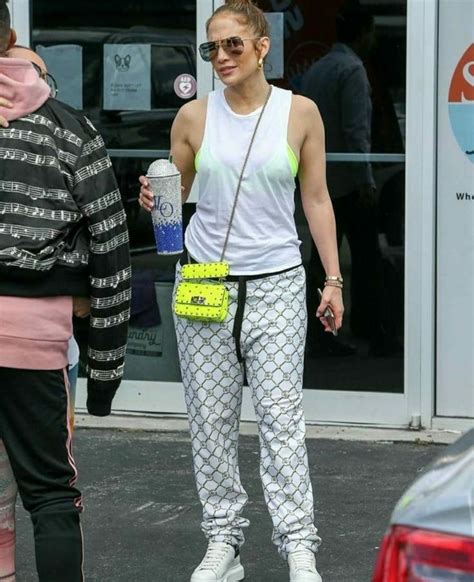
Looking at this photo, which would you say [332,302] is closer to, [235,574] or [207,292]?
[207,292]

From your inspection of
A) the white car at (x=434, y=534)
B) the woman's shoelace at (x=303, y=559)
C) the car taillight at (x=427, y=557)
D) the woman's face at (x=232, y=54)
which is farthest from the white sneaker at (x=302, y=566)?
the car taillight at (x=427, y=557)

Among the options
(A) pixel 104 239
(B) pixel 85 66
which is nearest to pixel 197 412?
(A) pixel 104 239

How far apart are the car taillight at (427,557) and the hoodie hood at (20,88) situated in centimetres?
198

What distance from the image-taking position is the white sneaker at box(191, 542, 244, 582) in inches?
188

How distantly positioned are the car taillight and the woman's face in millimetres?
2457

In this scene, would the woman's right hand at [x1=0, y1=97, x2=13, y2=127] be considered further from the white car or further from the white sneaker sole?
the white car

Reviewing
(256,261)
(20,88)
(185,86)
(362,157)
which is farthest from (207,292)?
(185,86)

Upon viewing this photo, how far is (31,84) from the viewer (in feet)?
13.2

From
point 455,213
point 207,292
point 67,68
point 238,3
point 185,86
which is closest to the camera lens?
point 207,292

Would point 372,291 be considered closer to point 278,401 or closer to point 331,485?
point 331,485

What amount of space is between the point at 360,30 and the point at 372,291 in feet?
4.05

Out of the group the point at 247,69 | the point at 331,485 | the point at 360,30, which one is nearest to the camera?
the point at 247,69

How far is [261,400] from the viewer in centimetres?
469

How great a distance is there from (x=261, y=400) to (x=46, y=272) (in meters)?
0.99
